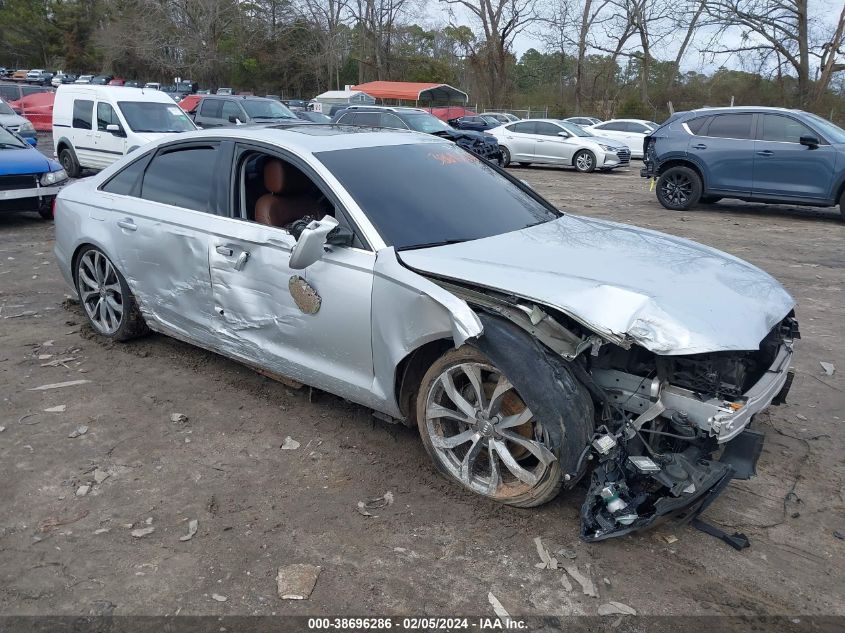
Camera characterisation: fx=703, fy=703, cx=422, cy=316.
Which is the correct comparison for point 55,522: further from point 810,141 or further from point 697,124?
point 697,124

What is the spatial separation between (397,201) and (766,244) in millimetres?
7742

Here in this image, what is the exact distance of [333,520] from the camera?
3.27 meters

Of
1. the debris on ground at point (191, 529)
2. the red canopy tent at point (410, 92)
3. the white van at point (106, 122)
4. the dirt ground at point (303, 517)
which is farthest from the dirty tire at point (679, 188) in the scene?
the red canopy tent at point (410, 92)

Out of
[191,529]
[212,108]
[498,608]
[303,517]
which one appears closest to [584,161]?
[212,108]

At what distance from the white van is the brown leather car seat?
33.6 ft

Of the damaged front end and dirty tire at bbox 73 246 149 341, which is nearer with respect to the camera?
the damaged front end

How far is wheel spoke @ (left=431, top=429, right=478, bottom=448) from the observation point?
339 cm

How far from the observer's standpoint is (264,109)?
1827 centimetres

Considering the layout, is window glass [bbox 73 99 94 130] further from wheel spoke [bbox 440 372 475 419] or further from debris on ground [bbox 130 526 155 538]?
wheel spoke [bbox 440 372 475 419]

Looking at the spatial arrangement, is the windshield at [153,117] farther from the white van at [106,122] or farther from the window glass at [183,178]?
the window glass at [183,178]

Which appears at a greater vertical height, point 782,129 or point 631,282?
point 782,129

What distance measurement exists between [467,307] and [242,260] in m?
1.59

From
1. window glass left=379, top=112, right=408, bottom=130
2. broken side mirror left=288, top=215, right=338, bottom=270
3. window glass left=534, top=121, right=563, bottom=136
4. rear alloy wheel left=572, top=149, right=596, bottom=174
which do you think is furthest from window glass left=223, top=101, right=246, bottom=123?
broken side mirror left=288, top=215, right=338, bottom=270

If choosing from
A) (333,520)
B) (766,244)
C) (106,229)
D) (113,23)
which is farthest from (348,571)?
(113,23)
